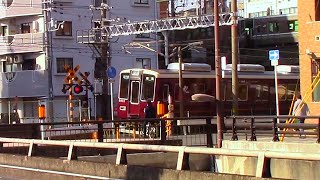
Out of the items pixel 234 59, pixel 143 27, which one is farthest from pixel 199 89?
pixel 143 27

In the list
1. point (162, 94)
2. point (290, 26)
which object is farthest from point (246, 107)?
point (290, 26)

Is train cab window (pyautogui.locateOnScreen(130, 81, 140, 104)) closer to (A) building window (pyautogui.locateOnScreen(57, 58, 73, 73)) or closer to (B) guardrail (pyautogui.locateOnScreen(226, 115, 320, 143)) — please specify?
(B) guardrail (pyautogui.locateOnScreen(226, 115, 320, 143))

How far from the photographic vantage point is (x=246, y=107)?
38.7m

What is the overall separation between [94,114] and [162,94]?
16.2 metres

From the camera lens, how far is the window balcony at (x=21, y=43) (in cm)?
5356

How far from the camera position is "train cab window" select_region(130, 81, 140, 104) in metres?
36.6

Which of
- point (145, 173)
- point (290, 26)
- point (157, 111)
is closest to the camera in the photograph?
point (145, 173)

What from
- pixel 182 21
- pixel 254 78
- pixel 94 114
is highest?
pixel 182 21

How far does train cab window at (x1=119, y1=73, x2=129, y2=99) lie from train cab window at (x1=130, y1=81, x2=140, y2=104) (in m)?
0.60

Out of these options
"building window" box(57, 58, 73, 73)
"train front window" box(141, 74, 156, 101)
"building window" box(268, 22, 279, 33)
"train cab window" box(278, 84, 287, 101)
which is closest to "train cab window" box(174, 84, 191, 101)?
"train front window" box(141, 74, 156, 101)

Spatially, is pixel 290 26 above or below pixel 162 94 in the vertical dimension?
above

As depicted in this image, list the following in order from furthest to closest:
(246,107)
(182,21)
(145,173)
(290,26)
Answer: (290,26) → (182,21) → (246,107) → (145,173)

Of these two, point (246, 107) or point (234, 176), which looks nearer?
point (234, 176)

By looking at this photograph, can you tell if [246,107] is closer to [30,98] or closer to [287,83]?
[287,83]
